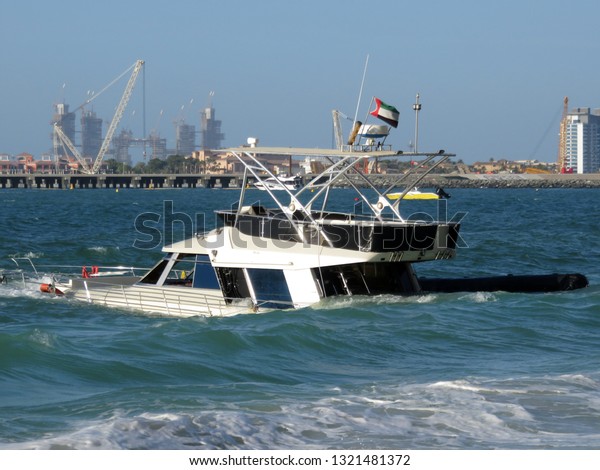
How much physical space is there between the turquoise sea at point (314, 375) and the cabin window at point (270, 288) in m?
0.56

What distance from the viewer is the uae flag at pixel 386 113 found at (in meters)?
22.9

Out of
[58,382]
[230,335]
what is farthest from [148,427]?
[230,335]

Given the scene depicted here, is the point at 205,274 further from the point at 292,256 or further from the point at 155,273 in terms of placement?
the point at 292,256

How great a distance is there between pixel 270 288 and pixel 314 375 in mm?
5811

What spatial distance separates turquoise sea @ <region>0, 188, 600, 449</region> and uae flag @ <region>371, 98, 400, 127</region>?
374cm

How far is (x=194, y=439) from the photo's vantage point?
1217cm

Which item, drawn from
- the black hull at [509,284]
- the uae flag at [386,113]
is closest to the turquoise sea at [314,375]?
the black hull at [509,284]

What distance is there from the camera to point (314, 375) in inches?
651

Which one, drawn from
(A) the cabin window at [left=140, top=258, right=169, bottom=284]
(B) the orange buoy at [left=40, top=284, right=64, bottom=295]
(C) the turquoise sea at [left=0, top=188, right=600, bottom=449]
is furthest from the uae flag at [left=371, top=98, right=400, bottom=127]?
(B) the orange buoy at [left=40, top=284, right=64, bottom=295]

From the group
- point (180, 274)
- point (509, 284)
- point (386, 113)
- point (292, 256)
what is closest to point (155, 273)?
point (180, 274)

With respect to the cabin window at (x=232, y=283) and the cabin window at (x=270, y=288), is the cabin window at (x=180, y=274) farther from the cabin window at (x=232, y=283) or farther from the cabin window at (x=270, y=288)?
the cabin window at (x=270, y=288)

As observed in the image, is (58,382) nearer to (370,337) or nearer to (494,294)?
(370,337)

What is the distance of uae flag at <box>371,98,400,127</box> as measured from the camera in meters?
22.9
